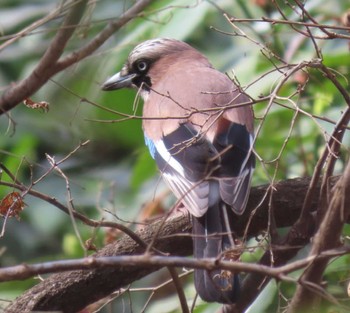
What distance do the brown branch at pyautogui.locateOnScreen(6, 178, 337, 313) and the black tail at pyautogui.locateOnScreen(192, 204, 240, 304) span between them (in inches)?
2.7

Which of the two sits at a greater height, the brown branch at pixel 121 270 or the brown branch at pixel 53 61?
the brown branch at pixel 53 61

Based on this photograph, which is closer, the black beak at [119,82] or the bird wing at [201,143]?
the bird wing at [201,143]

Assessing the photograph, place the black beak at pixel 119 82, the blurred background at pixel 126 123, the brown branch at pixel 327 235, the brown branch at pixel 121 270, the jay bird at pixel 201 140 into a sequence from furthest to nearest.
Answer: the black beak at pixel 119 82 → the blurred background at pixel 126 123 → the brown branch at pixel 121 270 → the jay bird at pixel 201 140 → the brown branch at pixel 327 235

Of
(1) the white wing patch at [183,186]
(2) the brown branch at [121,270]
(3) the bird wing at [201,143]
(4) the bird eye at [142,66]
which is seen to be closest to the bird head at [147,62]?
(4) the bird eye at [142,66]

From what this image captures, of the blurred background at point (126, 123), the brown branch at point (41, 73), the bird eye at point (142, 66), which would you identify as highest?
the brown branch at point (41, 73)

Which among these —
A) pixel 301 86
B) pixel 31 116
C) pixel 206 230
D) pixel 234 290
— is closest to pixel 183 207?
pixel 206 230

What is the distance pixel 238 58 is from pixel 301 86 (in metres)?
2.86

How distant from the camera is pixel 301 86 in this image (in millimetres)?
2791

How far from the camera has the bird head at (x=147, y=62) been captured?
459 cm

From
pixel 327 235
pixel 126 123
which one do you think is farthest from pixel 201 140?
pixel 126 123

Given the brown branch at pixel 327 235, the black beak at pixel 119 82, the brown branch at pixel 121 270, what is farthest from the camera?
the black beak at pixel 119 82

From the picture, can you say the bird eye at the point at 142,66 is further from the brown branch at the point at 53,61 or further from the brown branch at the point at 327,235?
the brown branch at the point at 327,235

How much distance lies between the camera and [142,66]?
15.2 ft

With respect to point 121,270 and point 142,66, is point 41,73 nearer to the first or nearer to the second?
point 121,270
